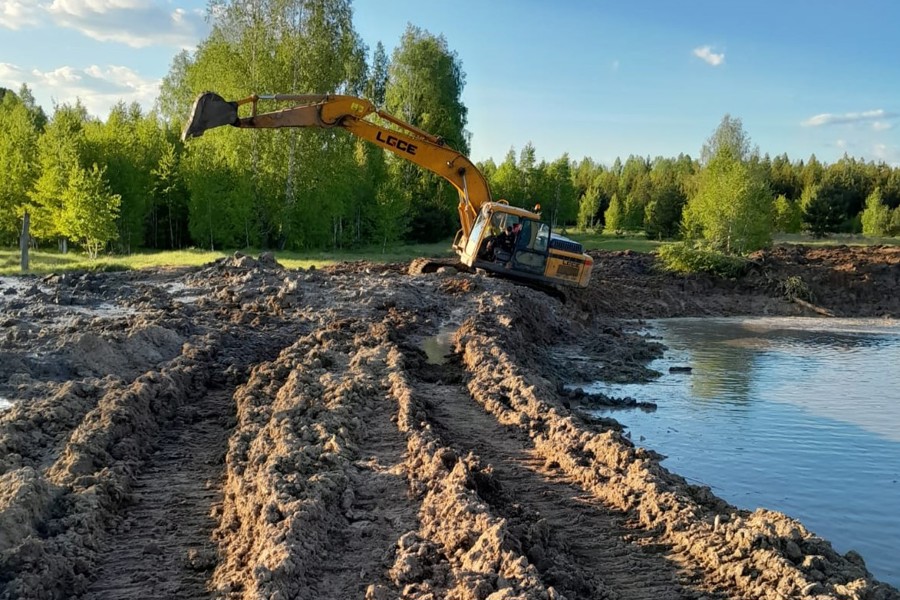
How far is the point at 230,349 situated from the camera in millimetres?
13094

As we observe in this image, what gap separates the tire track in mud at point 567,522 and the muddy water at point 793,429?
2.04 meters

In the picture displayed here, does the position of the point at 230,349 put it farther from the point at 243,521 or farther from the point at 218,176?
the point at 218,176

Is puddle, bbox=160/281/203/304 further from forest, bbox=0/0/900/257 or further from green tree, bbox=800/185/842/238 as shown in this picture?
green tree, bbox=800/185/842/238

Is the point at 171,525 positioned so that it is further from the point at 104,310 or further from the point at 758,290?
the point at 758,290

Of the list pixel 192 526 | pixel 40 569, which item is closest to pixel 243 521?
pixel 192 526

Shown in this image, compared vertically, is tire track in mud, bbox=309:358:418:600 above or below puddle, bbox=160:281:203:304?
below

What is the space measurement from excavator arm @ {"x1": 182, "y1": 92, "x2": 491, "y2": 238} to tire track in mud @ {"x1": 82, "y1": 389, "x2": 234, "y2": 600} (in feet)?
28.4

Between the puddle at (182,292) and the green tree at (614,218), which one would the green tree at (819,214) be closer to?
the green tree at (614,218)

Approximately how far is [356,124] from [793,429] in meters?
12.4

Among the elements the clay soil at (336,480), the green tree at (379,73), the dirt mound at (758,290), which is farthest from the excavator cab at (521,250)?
the green tree at (379,73)

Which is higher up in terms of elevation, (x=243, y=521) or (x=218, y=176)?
(x=218, y=176)

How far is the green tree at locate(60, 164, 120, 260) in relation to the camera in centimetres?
2612

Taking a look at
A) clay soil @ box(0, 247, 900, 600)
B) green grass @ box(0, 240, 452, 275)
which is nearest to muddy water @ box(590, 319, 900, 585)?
clay soil @ box(0, 247, 900, 600)

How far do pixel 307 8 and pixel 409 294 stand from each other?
768 inches
